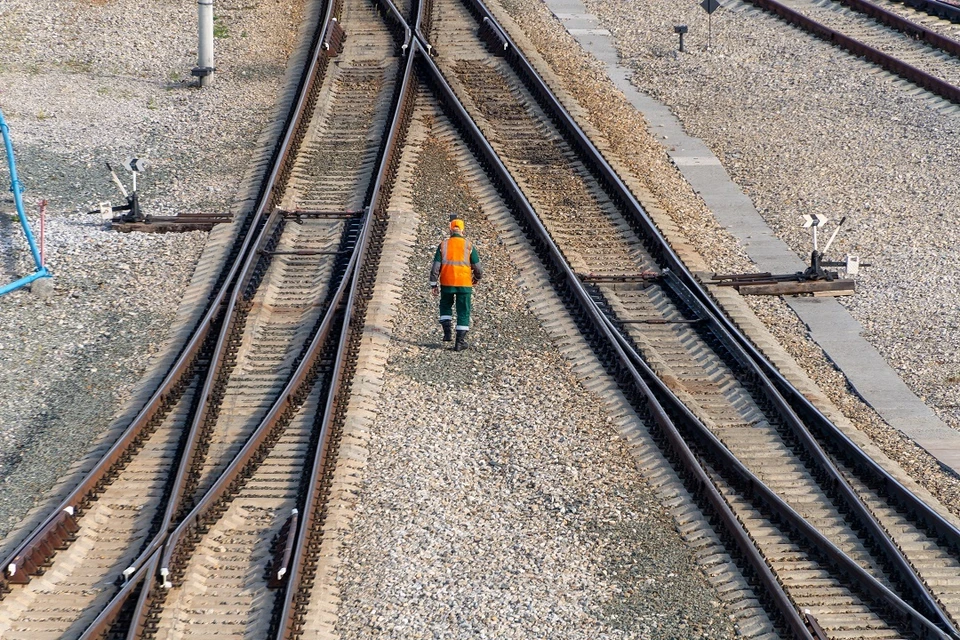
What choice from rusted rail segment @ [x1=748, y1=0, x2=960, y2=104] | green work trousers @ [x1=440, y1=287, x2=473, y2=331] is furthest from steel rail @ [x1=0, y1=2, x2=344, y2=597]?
rusted rail segment @ [x1=748, y1=0, x2=960, y2=104]

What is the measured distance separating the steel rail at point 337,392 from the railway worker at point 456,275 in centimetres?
106

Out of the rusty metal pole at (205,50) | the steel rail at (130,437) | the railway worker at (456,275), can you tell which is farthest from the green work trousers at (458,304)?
the rusty metal pole at (205,50)

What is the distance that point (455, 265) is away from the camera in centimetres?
1426

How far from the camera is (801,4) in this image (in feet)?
95.1

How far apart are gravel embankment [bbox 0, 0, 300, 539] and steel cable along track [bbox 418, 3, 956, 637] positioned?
4285mm

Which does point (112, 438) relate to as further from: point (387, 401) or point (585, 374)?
point (585, 374)

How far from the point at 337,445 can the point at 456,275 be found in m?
2.65

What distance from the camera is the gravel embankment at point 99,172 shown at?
540 inches

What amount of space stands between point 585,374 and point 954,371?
14.1 feet

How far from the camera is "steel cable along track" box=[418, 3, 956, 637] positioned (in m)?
10.7

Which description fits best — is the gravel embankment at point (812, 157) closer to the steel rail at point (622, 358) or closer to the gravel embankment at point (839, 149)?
the gravel embankment at point (839, 149)

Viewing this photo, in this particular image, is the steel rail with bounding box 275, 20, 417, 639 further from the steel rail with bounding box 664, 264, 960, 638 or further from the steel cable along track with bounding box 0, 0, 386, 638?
the steel rail with bounding box 664, 264, 960, 638

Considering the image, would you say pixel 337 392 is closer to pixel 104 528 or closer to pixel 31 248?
pixel 104 528

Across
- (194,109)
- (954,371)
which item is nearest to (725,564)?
(954,371)
